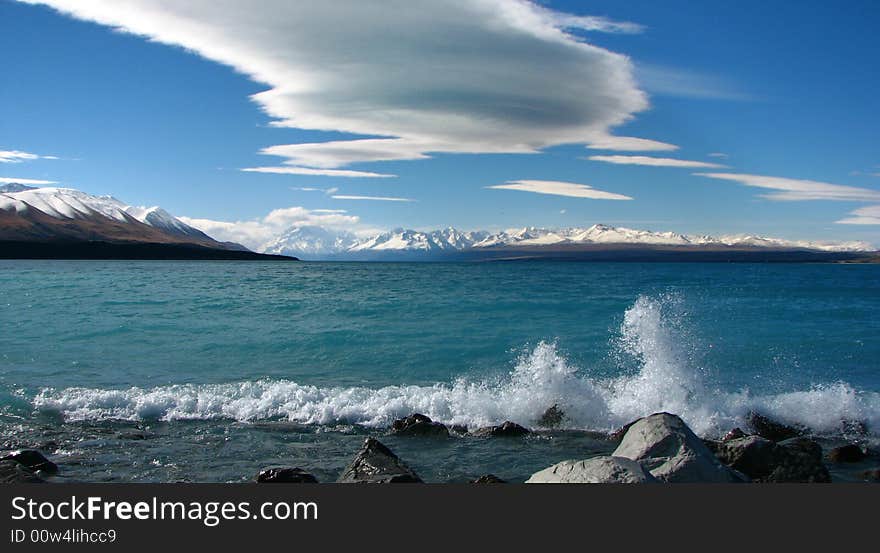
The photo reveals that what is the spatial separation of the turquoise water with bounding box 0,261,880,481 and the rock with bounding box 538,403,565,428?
23 cm

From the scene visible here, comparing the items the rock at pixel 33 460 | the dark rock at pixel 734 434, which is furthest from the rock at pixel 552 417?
the rock at pixel 33 460

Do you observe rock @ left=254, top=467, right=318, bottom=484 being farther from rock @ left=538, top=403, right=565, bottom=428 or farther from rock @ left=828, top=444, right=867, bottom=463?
rock @ left=828, top=444, right=867, bottom=463

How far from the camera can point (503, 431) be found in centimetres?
1309

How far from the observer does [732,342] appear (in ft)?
82.7

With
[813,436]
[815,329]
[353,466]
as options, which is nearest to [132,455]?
[353,466]

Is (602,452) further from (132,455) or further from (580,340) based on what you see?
(580,340)

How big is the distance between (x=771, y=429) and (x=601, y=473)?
8.86 meters

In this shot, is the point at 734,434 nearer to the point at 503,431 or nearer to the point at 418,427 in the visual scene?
the point at 503,431

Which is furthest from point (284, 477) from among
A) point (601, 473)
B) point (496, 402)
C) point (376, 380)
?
point (376, 380)

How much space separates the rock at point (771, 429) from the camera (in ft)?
45.0

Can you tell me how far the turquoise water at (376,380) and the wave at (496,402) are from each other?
55 mm

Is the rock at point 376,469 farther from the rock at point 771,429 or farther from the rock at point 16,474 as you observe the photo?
the rock at point 771,429

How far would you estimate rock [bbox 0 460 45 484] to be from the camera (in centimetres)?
889

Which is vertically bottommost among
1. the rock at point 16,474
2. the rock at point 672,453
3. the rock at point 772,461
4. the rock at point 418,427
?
the rock at point 418,427
